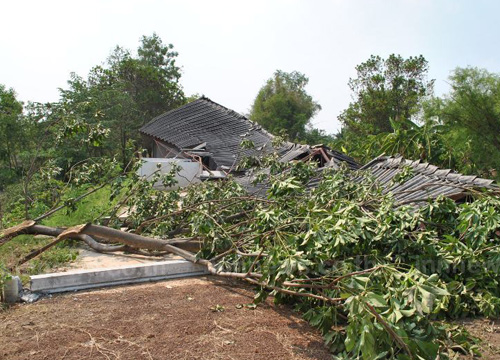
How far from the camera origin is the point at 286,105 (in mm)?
29359

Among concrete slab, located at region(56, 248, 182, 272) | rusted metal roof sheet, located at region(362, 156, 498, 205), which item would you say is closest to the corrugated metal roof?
rusted metal roof sheet, located at region(362, 156, 498, 205)

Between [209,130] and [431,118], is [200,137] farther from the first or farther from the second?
[431,118]

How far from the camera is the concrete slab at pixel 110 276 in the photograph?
4.66 meters

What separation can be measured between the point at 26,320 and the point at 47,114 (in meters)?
13.8

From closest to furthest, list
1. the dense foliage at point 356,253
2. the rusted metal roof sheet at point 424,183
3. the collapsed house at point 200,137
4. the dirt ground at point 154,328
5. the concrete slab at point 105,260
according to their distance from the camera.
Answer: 1. the dense foliage at point 356,253
2. the dirt ground at point 154,328
3. the concrete slab at point 105,260
4. the rusted metal roof sheet at point 424,183
5. the collapsed house at point 200,137

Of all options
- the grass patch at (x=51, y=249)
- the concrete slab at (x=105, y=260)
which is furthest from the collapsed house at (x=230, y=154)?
the concrete slab at (x=105, y=260)

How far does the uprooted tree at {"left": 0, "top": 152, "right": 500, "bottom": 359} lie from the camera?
126 inches

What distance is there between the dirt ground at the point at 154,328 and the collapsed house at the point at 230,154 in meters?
2.70

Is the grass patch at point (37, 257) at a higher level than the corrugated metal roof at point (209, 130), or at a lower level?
lower

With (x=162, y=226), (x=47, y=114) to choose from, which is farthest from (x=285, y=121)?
(x=162, y=226)

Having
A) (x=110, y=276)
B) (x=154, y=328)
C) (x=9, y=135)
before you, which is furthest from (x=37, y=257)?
(x=9, y=135)

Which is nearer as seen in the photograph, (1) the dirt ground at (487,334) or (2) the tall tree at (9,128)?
(1) the dirt ground at (487,334)

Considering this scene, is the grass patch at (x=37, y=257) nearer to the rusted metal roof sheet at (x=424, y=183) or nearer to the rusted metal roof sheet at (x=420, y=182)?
the rusted metal roof sheet at (x=420, y=182)

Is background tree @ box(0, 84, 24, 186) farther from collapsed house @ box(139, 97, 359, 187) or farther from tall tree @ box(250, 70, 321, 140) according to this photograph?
tall tree @ box(250, 70, 321, 140)
